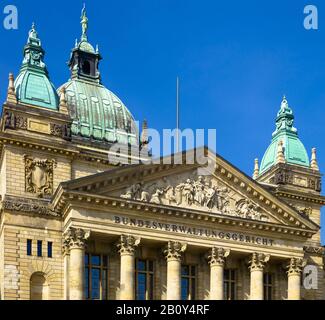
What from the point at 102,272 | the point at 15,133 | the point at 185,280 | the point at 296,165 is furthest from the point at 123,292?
the point at 296,165

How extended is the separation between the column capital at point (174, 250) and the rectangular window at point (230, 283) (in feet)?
18.0

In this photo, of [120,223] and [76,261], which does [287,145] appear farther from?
[76,261]

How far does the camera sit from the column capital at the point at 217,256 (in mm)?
53812

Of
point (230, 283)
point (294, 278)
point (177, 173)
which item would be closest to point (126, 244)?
point (177, 173)

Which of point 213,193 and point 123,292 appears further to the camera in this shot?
point 213,193

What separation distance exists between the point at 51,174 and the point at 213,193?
39.9 feet

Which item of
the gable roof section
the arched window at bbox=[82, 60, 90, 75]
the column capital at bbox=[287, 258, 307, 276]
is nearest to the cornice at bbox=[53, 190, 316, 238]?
the gable roof section

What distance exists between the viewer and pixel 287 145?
67.5m

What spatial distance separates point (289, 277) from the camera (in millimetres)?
57281

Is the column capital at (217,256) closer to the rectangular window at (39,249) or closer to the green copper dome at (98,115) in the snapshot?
the rectangular window at (39,249)

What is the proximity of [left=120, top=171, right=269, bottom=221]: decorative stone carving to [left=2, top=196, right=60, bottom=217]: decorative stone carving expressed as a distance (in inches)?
208

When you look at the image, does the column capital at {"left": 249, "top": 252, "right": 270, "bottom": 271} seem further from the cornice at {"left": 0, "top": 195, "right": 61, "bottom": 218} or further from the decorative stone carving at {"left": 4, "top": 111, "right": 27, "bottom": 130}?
the decorative stone carving at {"left": 4, "top": 111, "right": 27, "bottom": 130}
